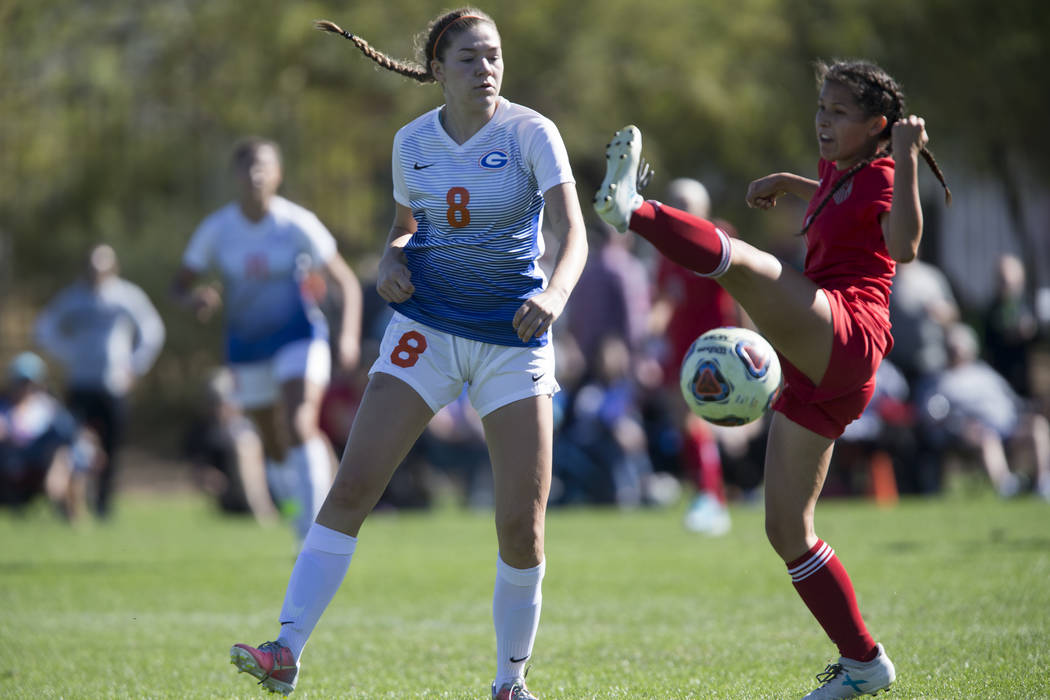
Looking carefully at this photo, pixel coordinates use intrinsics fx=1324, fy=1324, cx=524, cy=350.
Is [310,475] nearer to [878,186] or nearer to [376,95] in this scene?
[878,186]

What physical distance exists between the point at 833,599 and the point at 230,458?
1109cm

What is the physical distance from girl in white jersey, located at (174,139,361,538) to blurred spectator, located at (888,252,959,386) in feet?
21.9

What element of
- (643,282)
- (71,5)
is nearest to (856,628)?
(643,282)

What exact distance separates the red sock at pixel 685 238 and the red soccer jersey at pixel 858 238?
1.75 feet

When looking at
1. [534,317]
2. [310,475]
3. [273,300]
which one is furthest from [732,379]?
[273,300]

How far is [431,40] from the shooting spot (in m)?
4.67

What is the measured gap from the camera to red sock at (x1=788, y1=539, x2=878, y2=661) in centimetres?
444

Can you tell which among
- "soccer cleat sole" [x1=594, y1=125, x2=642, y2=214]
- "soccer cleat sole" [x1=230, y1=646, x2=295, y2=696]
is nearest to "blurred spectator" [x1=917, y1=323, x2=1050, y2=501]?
"soccer cleat sole" [x1=594, y1=125, x2=642, y2=214]

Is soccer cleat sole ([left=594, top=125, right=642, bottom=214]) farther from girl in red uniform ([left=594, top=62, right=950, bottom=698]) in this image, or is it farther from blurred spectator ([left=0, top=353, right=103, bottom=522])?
blurred spectator ([left=0, top=353, right=103, bottom=522])

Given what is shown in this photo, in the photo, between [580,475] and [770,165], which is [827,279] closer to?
[580,475]

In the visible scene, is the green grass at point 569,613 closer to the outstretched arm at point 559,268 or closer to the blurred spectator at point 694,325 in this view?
the blurred spectator at point 694,325

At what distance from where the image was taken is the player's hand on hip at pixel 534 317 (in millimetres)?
4137

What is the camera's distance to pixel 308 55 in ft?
69.3

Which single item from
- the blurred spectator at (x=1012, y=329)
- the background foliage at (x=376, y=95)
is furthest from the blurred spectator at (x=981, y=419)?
the background foliage at (x=376, y=95)
